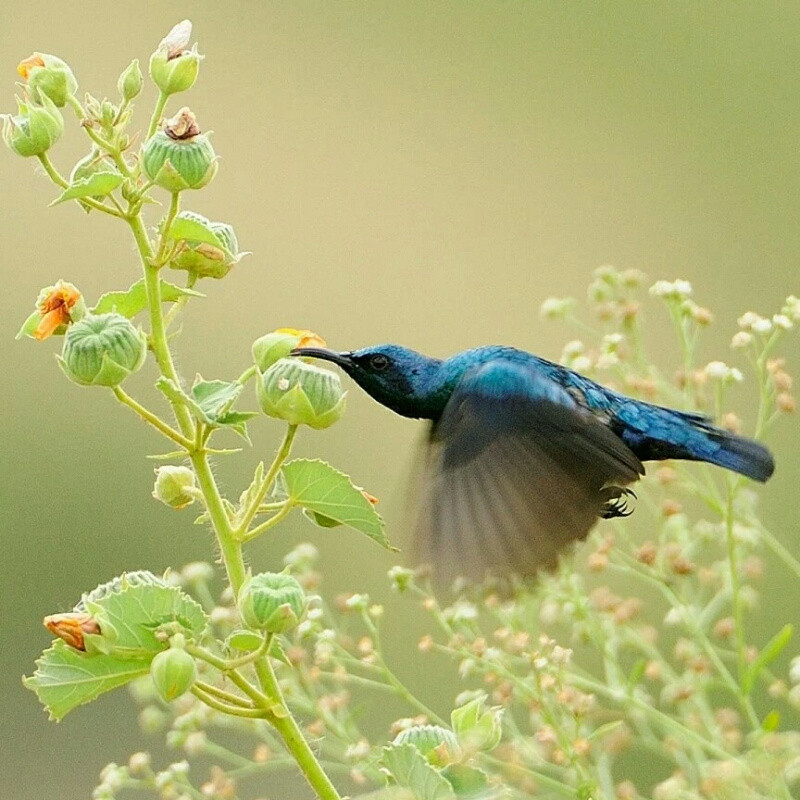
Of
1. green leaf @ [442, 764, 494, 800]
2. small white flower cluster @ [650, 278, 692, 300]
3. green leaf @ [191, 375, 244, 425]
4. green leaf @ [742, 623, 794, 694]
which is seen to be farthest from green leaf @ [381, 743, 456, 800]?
small white flower cluster @ [650, 278, 692, 300]

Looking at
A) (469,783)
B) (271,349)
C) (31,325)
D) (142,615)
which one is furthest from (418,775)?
(31,325)

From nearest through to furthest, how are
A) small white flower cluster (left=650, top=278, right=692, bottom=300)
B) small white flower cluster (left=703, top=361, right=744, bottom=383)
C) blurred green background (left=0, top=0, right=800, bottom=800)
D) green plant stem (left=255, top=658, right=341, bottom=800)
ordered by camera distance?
green plant stem (left=255, top=658, right=341, bottom=800) < small white flower cluster (left=703, top=361, right=744, bottom=383) < small white flower cluster (left=650, top=278, right=692, bottom=300) < blurred green background (left=0, top=0, right=800, bottom=800)

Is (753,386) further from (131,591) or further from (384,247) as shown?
(131,591)

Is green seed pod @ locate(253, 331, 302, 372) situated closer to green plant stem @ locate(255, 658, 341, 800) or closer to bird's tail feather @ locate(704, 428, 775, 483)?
green plant stem @ locate(255, 658, 341, 800)

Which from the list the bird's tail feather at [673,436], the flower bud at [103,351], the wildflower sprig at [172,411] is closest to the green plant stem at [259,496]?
the wildflower sprig at [172,411]

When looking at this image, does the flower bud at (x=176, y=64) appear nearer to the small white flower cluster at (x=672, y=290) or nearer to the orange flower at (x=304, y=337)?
the orange flower at (x=304, y=337)
